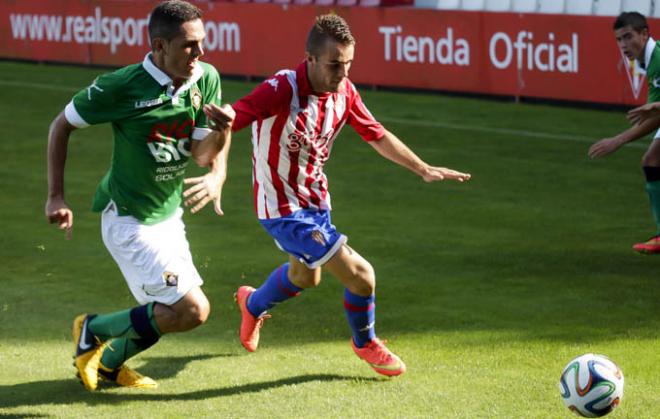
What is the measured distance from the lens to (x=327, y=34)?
19.1 ft

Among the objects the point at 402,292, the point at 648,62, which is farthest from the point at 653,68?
the point at 402,292

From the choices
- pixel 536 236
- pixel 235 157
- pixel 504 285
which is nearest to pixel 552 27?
pixel 235 157

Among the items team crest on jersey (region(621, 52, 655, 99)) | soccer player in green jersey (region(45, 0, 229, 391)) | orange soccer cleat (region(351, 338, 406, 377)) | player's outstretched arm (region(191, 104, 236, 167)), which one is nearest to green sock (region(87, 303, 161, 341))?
soccer player in green jersey (region(45, 0, 229, 391))

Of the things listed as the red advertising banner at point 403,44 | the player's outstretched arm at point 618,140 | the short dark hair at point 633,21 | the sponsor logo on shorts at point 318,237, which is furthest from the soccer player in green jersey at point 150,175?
the red advertising banner at point 403,44

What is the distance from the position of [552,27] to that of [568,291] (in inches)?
344

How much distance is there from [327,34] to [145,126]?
961 mm

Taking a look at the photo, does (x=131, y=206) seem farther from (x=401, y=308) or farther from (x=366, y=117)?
(x=401, y=308)

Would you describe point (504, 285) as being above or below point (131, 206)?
below

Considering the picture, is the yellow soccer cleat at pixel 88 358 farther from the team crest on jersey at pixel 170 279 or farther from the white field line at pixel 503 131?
the white field line at pixel 503 131

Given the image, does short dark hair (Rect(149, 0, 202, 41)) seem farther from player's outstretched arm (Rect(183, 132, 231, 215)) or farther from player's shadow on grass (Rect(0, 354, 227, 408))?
player's shadow on grass (Rect(0, 354, 227, 408))

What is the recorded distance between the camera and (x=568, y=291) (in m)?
7.80

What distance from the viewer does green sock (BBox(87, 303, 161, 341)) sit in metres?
5.75

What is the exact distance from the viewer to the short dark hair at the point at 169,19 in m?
5.50

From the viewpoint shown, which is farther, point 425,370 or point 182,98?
point 425,370
